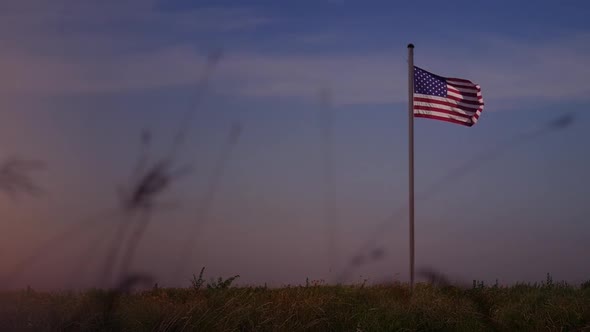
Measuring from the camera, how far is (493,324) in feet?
35.6

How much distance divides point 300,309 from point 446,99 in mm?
6286

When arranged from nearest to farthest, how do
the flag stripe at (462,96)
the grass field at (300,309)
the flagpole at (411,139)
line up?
the grass field at (300,309) → the flagpole at (411,139) → the flag stripe at (462,96)

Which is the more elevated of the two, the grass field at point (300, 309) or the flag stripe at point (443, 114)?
the flag stripe at point (443, 114)

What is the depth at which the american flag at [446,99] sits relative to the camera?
1415 centimetres

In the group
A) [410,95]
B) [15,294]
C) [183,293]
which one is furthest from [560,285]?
[15,294]

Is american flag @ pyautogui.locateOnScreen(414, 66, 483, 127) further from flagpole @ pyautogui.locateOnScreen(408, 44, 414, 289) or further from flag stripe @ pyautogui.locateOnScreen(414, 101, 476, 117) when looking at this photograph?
flagpole @ pyautogui.locateOnScreen(408, 44, 414, 289)

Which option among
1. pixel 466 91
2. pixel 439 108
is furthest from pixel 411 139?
pixel 466 91

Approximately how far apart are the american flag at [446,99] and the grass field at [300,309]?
3434mm

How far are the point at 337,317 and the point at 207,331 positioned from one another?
6.29 feet

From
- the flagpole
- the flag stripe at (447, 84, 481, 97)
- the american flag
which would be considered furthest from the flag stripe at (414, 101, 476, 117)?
the flag stripe at (447, 84, 481, 97)

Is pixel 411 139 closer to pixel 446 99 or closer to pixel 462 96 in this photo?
pixel 446 99

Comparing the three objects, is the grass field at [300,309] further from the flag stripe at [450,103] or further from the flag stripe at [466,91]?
the flag stripe at [466,91]

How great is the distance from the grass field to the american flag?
3.43 m

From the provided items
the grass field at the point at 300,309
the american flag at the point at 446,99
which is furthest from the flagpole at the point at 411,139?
the grass field at the point at 300,309
